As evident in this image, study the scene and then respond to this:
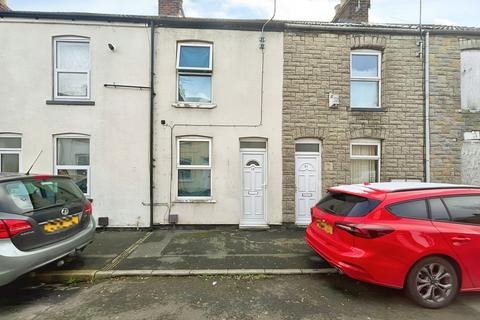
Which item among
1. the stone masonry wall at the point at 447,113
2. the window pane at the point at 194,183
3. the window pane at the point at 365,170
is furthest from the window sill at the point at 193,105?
the stone masonry wall at the point at 447,113

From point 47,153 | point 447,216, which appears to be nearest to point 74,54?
point 47,153

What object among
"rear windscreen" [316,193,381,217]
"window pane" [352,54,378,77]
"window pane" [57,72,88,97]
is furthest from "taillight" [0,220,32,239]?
"window pane" [352,54,378,77]

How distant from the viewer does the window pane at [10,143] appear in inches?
269

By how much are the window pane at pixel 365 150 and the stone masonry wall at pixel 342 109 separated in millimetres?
240

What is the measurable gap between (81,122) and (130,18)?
3208 millimetres

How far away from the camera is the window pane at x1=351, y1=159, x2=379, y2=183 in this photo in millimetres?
7473

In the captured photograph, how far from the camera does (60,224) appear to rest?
396cm

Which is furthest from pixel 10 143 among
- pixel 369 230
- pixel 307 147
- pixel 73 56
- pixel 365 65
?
pixel 365 65

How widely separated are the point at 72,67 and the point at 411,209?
866 centimetres

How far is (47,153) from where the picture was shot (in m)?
6.81

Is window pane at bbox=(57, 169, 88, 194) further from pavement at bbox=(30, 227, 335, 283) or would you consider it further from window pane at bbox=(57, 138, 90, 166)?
pavement at bbox=(30, 227, 335, 283)

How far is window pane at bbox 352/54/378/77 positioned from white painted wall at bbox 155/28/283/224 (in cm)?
233

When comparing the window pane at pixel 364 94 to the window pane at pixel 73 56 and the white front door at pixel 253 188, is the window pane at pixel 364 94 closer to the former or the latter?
the white front door at pixel 253 188

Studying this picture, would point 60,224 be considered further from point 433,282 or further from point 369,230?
point 433,282
